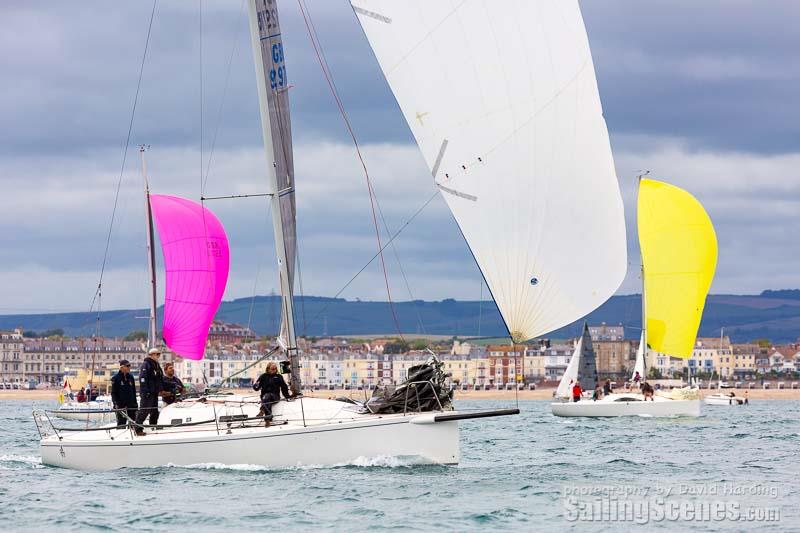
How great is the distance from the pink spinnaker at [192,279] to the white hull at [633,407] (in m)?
16.4

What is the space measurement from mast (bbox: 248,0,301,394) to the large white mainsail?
287cm

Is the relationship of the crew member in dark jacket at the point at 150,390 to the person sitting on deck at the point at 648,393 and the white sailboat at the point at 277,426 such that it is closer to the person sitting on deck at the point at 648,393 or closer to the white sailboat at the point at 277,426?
the white sailboat at the point at 277,426

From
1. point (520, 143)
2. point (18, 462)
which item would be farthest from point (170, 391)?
point (520, 143)

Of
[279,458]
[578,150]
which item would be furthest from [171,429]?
[578,150]

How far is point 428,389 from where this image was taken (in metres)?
21.2

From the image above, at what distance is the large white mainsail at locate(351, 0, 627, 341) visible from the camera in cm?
1986

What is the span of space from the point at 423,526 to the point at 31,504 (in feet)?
18.7

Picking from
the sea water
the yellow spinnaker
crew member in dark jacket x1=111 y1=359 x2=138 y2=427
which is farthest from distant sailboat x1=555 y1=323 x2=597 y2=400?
crew member in dark jacket x1=111 y1=359 x2=138 y2=427

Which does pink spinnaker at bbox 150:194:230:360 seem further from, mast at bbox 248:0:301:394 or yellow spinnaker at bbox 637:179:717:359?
yellow spinnaker at bbox 637:179:717:359

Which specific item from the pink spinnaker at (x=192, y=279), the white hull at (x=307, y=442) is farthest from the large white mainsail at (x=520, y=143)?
the pink spinnaker at (x=192, y=279)

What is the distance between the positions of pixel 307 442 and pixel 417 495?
2536 millimetres

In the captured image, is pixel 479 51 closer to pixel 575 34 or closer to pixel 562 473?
pixel 575 34

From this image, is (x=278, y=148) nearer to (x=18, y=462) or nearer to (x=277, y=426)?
(x=277, y=426)

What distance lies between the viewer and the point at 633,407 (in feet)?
158
